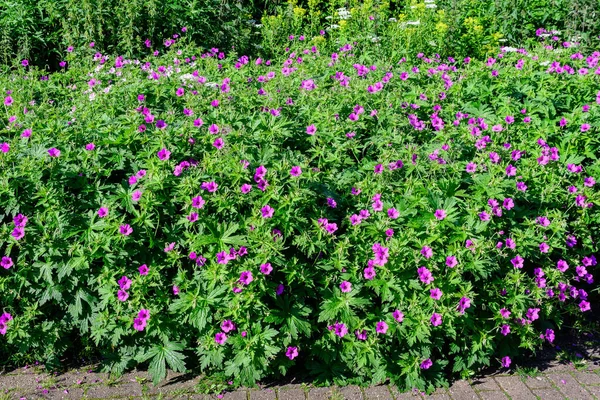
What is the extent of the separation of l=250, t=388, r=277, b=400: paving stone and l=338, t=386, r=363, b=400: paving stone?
37 cm

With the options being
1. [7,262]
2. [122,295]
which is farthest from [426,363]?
[7,262]

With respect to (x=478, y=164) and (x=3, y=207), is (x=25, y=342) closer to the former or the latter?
(x=3, y=207)

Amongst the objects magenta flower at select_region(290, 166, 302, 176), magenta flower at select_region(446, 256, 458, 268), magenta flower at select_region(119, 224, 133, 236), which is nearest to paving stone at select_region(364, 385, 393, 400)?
magenta flower at select_region(446, 256, 458, 268)

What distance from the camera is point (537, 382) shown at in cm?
366

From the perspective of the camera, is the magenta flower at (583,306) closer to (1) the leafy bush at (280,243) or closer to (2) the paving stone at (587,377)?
(1) the leafy bush at (280,243)

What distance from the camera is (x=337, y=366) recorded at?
3555mm

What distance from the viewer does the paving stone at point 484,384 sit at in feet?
11.7

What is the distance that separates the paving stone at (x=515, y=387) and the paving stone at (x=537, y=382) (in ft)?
0.14

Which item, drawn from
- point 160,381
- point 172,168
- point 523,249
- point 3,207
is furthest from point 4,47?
point 523,249

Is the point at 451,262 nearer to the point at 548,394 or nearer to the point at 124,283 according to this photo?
the point at 548,394

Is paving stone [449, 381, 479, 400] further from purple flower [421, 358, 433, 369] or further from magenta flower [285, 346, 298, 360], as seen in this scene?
magenta flower [285, 346, 298, 360]

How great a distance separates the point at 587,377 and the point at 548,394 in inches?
13.7

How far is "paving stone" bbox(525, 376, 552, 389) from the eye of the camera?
362 cm

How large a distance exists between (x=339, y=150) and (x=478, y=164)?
2.76 feet
